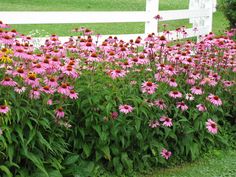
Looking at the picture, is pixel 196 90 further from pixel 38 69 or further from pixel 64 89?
pixel 38 69

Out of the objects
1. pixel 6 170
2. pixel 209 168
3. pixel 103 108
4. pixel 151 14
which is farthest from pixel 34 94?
pixel 151 14

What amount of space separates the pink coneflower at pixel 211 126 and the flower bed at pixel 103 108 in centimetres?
1

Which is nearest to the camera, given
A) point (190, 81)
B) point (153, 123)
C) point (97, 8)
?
point (153, 123)

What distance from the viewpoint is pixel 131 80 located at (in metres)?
5.16

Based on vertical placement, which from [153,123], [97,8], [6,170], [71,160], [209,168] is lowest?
[209,168]

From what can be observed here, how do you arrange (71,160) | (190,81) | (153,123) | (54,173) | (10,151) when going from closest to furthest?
(10,151)
(54,173)
(71,160)
(153,123)
(190,81)

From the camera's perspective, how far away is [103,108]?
450 cm

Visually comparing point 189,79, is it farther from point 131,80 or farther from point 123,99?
point 123,99

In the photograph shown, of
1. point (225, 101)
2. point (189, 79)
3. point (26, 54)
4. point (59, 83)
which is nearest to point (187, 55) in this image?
point (189, 79)

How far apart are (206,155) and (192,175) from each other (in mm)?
490

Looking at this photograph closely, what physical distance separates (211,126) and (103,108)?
3.58ft

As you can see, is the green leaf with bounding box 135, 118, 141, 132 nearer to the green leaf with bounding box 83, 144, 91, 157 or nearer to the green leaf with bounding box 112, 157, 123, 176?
the green leaf with bounding box 112, 157, 123, 176

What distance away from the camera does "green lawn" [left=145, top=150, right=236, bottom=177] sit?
16.4 ft

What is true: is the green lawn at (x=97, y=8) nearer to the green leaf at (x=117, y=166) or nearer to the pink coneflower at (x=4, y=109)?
the green leaf at (x=117, y=166)
